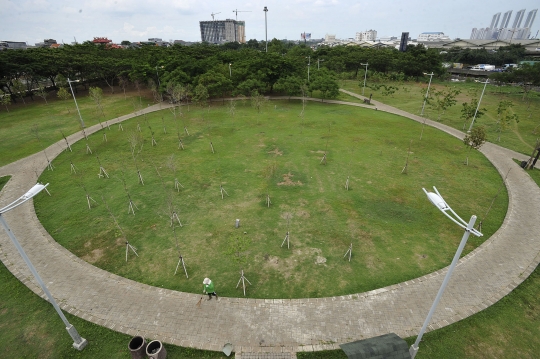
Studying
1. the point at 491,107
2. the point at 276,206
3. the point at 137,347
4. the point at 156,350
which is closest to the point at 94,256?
the point at 137,347

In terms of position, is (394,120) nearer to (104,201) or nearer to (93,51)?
(104,201)

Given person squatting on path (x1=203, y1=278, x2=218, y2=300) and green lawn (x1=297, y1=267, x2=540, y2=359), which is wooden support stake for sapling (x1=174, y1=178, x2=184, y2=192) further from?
green lawn (x1=297, y1=267, x2=540, y2=359)

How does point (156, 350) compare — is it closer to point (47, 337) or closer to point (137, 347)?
point (137, 347)

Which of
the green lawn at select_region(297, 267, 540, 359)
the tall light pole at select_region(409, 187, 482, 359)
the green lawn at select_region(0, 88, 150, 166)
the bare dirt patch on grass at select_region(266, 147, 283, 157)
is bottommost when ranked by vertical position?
the green lawn at select_region(297, 267, 540, 359)

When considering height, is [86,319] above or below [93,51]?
below

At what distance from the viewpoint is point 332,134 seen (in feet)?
97.6

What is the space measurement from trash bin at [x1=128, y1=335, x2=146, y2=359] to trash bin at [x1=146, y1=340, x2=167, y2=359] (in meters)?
0.21

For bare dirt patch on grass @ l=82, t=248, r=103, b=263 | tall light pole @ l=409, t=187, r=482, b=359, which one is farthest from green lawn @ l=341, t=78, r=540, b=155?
bare dirt patch on grass @ l=82, t=248, r=103, b=263

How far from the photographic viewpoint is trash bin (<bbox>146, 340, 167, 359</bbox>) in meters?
9.16

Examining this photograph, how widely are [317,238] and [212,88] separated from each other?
29.4 m

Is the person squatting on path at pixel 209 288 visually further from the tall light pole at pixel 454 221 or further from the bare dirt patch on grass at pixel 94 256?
the tall light pole at pixel 454 221

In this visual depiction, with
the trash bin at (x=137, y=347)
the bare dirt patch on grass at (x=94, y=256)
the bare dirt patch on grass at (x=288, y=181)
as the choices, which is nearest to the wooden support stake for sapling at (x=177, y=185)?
the bare dirt patch on grass at (x=94, y=256)

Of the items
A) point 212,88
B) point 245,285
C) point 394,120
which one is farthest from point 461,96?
point 245,285

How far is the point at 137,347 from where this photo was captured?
948 centimetres
